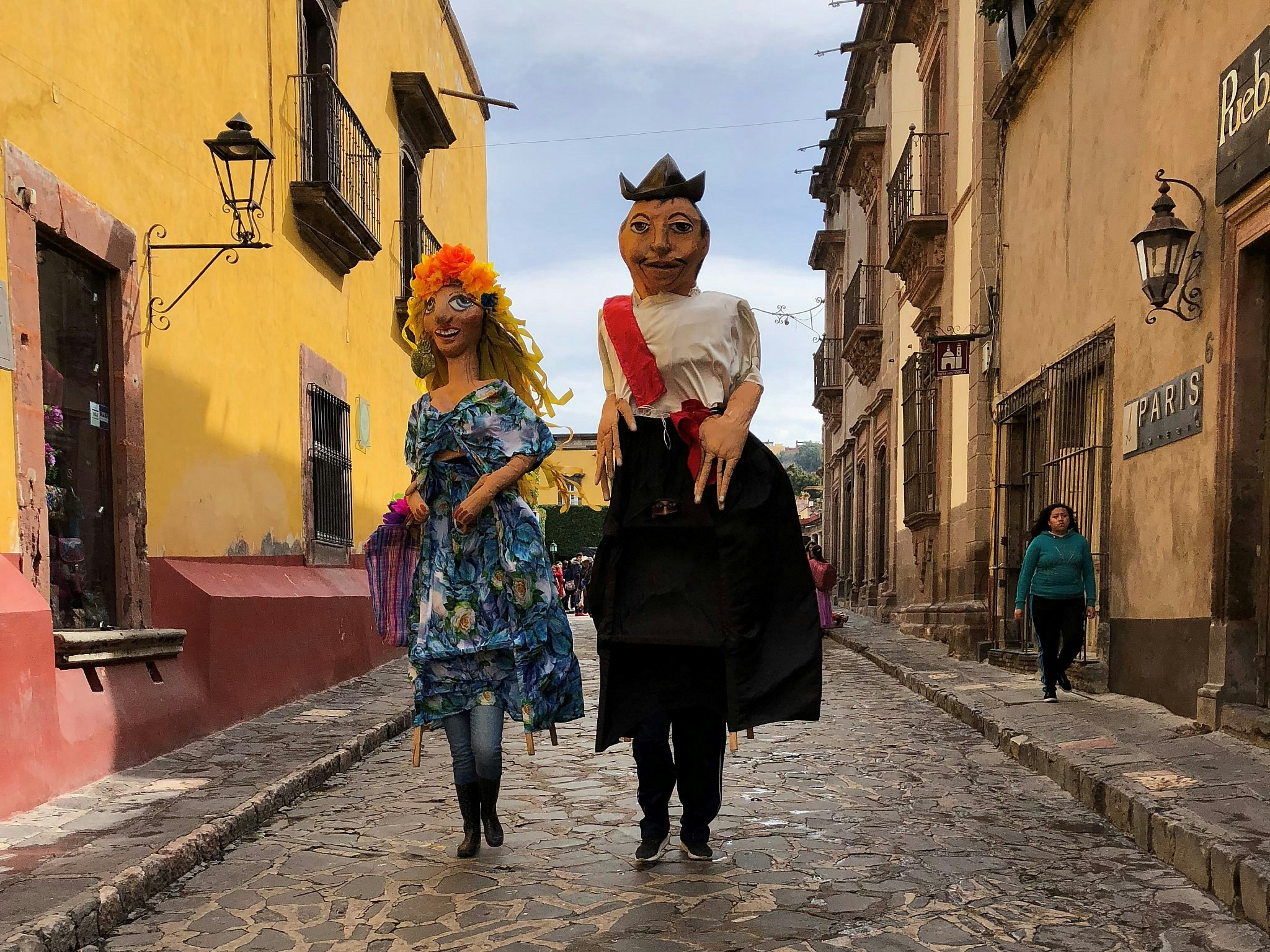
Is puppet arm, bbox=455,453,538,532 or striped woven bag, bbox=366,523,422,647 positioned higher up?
puppet arm, bbox=455,453,538,532

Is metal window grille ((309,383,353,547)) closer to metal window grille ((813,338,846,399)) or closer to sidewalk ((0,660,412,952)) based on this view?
sidewalk ((0,660,412,952))

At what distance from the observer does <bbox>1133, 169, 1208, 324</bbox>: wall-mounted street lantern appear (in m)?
7.18

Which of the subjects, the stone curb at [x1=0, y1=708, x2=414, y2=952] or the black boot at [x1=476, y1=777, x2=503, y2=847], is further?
the black boot at [x1=476, y1=777, x2=503, y2=847]

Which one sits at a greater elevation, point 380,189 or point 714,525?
point 380,189

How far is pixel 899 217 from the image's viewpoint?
17.0m

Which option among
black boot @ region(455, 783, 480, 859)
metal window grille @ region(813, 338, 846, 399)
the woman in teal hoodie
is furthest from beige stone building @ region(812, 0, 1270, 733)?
metal window grille @ region(813, 338, 846, 399)

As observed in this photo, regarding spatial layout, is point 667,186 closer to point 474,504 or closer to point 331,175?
point 474,504

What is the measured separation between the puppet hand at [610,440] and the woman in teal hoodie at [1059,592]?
537cm

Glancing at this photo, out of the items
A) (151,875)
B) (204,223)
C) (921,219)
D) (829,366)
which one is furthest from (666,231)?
(829,366)

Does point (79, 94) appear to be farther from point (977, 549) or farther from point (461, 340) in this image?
point (977, 549)

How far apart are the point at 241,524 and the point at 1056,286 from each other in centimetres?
675

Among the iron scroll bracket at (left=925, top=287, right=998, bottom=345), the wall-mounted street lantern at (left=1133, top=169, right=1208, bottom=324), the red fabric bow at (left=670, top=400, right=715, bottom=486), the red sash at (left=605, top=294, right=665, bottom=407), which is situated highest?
the iron scroll bracket at (left=925, top=287, right=998, bottom=345)

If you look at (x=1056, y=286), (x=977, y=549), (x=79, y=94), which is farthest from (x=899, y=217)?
(x=79, y=94)

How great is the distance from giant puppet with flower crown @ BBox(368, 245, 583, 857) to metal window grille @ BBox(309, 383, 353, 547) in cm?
587
